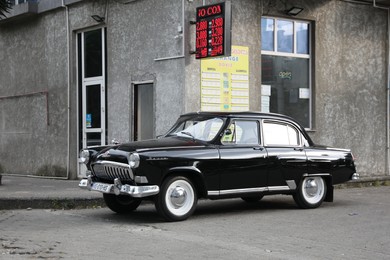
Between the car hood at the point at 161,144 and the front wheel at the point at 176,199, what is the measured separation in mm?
483

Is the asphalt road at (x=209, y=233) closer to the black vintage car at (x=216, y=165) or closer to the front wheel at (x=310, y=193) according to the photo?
the front wheel at (x=310, y=193)

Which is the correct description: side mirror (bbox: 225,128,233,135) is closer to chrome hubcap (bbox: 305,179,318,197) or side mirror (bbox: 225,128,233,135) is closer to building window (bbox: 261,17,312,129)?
chrome hubcap (bbox: 305,179,318,197)

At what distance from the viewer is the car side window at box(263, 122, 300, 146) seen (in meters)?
9.62

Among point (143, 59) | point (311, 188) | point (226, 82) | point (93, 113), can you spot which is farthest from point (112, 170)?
point (93, 113)

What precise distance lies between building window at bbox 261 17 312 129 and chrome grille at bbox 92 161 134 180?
220 inches

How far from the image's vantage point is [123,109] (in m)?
13.7

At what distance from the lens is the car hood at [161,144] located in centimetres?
842

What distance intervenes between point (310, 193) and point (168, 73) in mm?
4290

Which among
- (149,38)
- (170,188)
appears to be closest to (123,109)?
(149,38)

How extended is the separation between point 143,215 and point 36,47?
866cm

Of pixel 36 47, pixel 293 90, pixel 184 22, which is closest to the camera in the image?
pixel 184 22

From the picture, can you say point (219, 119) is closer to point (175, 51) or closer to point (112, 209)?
point (112, 209)

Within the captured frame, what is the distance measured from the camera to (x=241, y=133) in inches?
368

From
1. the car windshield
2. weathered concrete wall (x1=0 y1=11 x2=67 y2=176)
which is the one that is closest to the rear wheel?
the car windshield
